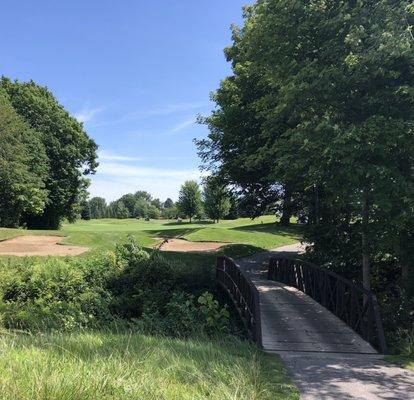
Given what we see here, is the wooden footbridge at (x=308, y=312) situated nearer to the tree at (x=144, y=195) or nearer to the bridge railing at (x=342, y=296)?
the bridge railing at (x=342, y=296)

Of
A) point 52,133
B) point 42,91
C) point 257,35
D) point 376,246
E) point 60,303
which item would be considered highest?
point 42,91

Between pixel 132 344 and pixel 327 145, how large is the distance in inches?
223

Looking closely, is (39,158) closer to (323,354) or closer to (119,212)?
(323,354)

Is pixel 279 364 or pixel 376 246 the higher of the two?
pixel 376 246

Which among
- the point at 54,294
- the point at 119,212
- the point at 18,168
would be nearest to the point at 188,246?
the point at 54,294

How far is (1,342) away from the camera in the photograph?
5.23 meters

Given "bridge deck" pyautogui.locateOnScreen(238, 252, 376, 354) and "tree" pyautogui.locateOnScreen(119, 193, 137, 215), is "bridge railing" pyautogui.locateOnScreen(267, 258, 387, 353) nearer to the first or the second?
"bridge deck" pyautogui.locateOnScreen(238, 252, 376, 354)

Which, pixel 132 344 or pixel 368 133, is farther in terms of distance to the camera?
pixel 368 133

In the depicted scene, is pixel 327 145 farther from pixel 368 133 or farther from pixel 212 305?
pixel 212 305

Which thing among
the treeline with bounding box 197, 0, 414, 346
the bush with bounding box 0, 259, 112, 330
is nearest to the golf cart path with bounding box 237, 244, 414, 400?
the treeline with bounding box 197, 0, 414, 346

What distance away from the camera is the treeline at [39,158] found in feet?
121

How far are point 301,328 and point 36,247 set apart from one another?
17.8m

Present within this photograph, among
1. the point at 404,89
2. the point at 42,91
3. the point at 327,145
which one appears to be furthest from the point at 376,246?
the point at 42,91

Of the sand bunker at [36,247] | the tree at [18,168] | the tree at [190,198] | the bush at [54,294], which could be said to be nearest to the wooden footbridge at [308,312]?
the bush at [54,294]
